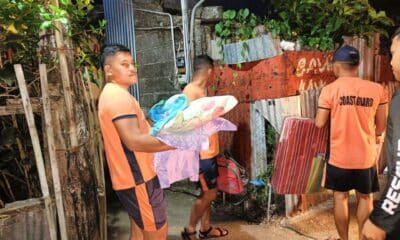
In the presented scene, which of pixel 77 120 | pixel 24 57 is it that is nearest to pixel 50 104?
pixel 77 120

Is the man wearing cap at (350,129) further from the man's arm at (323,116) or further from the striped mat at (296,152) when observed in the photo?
the striped mat at (296,152)

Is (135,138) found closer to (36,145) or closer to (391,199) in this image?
(36,145)

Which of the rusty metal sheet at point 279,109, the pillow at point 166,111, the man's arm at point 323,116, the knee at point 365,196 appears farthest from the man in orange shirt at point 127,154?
the rusty metal sheet at point 279,109

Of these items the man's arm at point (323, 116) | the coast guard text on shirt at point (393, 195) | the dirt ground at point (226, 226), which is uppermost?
the man's arm at point (323, 116)

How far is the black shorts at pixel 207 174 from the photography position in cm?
414

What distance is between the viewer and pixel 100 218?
3746 millimetres

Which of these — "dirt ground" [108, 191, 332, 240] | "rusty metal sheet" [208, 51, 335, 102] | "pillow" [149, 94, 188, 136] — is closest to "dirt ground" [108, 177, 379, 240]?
"dirt ground" [108, 191, 332, 240]

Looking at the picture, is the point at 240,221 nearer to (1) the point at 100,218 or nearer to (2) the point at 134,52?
(1) the point at 100,218

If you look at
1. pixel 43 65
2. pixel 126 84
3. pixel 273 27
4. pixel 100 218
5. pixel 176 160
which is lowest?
pixel 100 218

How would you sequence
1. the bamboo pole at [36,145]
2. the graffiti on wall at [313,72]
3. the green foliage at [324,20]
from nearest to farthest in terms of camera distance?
the bamboo pole at [36,145]
the graffiti on wall at [313,72]
the green foliage at [324,20]

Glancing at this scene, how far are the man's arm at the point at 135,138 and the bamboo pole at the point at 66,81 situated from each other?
989mm

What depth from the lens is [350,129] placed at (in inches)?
135

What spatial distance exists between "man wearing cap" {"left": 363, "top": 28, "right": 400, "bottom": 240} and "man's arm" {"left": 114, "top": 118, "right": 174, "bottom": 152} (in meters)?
1.41

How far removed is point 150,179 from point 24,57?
195 centimetres
